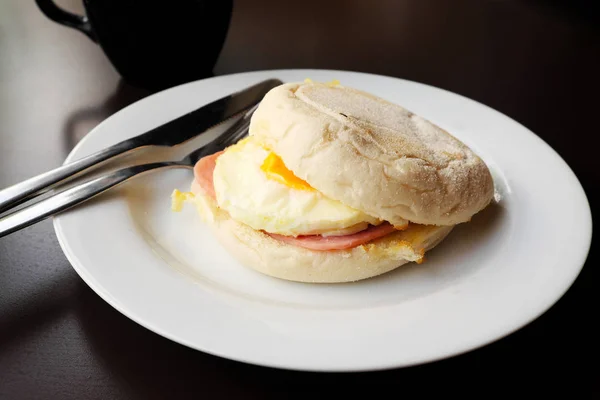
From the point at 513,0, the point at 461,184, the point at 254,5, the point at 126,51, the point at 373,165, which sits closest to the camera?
the point at 373,165

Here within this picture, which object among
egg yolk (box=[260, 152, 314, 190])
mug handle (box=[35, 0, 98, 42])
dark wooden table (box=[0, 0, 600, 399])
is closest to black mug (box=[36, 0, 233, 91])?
mug handle (box=[35, 0, 98, 42])

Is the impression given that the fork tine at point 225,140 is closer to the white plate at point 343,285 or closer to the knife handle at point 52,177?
the white plate at point 343,285

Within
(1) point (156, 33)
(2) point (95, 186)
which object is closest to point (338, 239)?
(2) point (95, 186)

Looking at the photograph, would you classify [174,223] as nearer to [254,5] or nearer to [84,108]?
[84,108]

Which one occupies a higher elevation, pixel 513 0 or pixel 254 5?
pixel 513 0

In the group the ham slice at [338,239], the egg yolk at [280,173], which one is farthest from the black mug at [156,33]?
the ham slice at [338,239]

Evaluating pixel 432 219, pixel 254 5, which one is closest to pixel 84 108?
pixel 254 5

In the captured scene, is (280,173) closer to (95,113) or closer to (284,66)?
(95,113)
